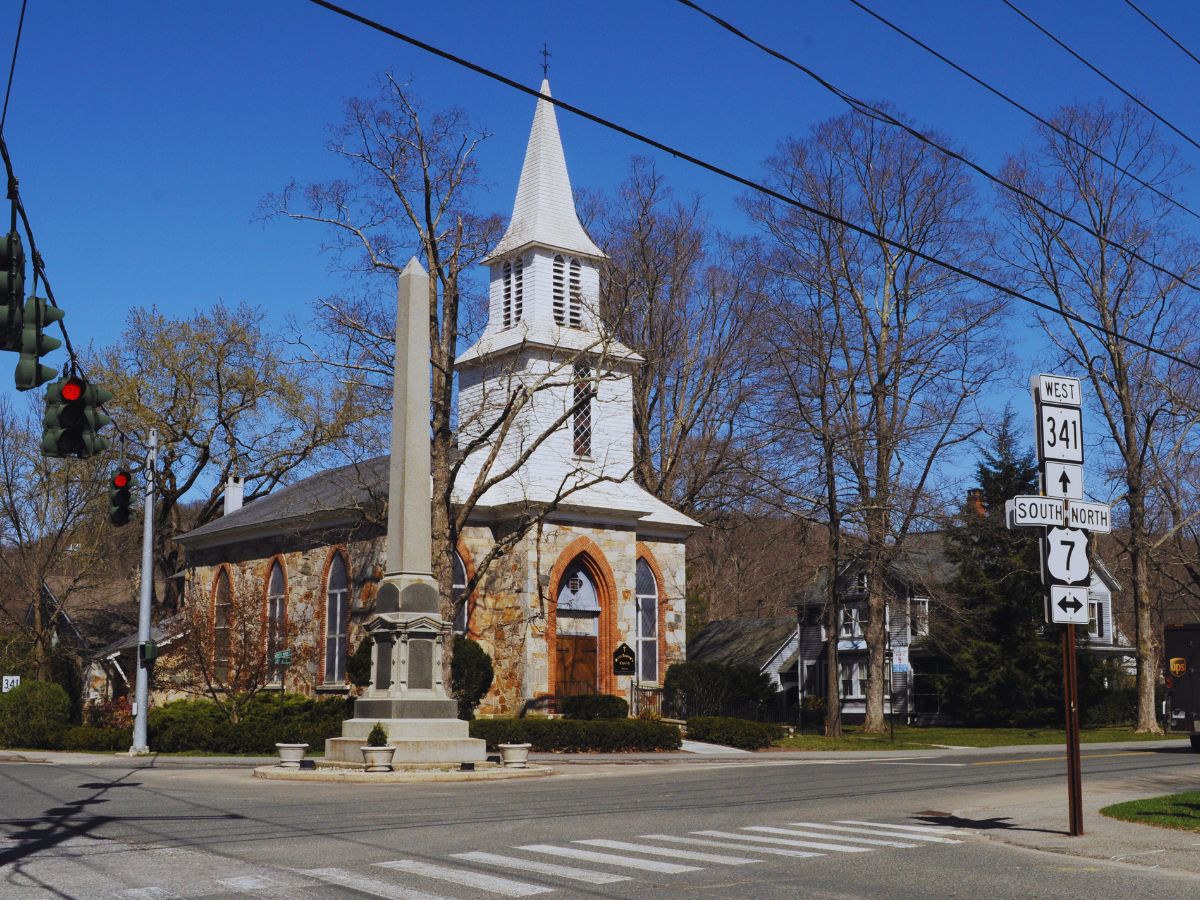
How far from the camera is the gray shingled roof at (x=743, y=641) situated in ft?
168

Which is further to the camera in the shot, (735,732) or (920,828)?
(735,732)

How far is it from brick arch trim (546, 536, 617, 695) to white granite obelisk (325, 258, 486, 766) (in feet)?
34.5

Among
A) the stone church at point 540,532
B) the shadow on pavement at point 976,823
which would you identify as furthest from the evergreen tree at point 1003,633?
the shadow on pavement at point 976,823

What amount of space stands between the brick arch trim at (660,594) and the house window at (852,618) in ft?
49.8

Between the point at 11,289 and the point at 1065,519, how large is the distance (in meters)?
10.6

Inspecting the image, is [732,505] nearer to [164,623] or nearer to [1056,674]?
[1056,674]

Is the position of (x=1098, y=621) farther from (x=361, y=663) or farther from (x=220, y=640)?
(x=220, y=640)

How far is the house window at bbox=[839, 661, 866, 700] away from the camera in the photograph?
55.9 meters

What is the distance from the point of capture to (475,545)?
121ft

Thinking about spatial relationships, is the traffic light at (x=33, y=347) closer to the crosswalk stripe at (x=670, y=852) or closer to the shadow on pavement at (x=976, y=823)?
the crosswalk stripe at (x=670, y=852)

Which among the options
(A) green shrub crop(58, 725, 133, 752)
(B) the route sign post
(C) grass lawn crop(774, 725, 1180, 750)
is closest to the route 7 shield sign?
(B) the route sign post

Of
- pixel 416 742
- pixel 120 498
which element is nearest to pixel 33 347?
pixel 120 498

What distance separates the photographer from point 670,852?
487 inches

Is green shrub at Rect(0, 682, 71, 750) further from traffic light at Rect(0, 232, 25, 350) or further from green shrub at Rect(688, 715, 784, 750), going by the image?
traffic light at Rect(0, 232, 25, 350)
